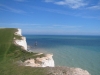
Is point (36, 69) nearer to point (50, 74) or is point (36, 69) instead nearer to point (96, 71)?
point (50, 74)

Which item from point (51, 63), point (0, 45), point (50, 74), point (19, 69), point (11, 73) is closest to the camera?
point (50, 74)

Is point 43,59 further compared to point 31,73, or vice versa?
point 43,59

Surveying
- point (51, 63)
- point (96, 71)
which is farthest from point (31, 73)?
point (96, 71)

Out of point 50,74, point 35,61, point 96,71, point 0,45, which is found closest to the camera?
point 50,74

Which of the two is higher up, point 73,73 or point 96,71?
point 73,73

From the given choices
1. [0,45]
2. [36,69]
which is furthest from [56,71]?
[0,45]

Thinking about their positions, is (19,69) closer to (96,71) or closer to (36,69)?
(36,69)

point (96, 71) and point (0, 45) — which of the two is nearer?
point (96, 71)

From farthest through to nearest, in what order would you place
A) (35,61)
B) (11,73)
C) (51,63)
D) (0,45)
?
(0,45), (51,63), (35,61), (11,73)

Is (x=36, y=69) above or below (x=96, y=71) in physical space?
above
